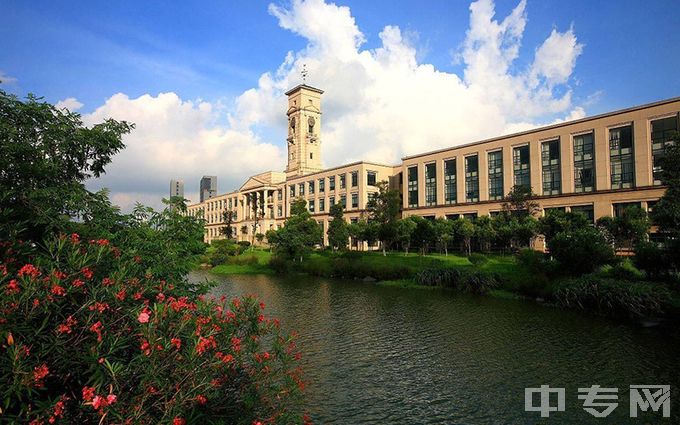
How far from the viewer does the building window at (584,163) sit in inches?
2078

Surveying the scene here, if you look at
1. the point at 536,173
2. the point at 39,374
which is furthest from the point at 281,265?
the point at 39,374

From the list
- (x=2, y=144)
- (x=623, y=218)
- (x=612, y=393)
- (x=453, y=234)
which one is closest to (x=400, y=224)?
(x=453, y=234)

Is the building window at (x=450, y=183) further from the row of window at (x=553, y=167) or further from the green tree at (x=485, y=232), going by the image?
the green tree at (x=485, y=232)

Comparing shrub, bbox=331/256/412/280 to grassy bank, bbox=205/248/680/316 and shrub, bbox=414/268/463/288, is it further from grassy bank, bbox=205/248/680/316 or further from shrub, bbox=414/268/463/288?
shrub, bbox=414/268/463/288

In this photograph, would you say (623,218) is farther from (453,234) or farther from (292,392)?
(292,392)

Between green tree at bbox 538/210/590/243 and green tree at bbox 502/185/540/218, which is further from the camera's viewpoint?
green tree at bbox 502/185/540/218

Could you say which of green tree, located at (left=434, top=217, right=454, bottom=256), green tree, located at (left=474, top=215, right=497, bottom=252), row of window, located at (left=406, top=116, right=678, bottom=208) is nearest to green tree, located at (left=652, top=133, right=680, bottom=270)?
row of window, located at (left=406, top=116, right=678, bottom=208)

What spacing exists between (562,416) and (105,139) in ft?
54.8

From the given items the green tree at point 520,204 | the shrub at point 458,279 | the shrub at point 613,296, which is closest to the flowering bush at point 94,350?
the shrub at point 613,296

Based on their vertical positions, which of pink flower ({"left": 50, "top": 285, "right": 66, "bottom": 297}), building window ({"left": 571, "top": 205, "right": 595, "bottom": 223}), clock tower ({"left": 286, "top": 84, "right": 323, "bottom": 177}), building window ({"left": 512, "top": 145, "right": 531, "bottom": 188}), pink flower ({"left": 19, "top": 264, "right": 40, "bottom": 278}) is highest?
clock tower ({"left": 286, "top": 84, "right": 323, "bottom": 177})

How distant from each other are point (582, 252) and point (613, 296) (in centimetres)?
605

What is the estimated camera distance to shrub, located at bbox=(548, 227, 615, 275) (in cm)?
3147

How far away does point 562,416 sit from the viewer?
39.3 ft

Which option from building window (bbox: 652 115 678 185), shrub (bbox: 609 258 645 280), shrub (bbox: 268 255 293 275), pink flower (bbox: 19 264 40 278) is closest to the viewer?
pink flower (bbox: 19 264 40 278)
